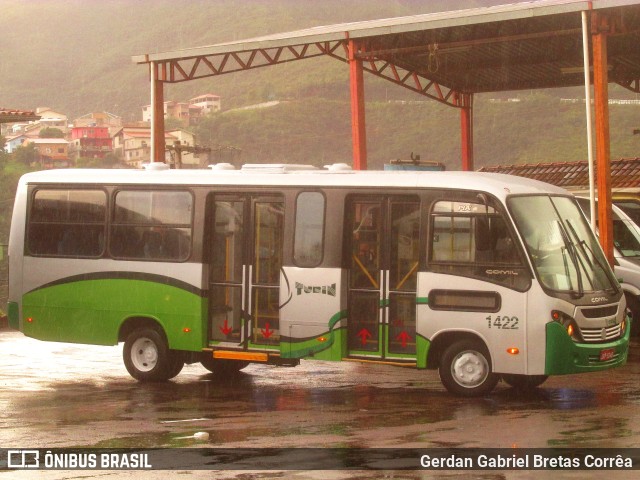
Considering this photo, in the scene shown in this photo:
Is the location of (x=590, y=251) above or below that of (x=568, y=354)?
above

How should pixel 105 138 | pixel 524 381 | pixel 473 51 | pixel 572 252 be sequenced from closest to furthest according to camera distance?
pixel 572 252
pixel 524 381
pixel 473 51
pixel 105 138

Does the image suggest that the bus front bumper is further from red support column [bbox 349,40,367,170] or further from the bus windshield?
red support column [bbox 349,40,367,170]

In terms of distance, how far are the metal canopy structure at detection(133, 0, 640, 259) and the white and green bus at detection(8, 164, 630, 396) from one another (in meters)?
7.62

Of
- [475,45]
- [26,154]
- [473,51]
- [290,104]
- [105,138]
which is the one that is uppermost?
[290,104]

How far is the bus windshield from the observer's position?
1361 cm

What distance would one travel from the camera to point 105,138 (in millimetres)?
143750

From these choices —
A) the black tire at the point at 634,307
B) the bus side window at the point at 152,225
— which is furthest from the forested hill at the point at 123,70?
the bus side window at the point at 152,225

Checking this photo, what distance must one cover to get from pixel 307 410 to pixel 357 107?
1409 centimetres

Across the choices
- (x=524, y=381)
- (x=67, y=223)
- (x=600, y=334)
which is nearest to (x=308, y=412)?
(x=524, y=381)

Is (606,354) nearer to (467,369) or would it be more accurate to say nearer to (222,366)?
(467,369)

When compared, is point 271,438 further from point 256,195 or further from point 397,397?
point 256,195

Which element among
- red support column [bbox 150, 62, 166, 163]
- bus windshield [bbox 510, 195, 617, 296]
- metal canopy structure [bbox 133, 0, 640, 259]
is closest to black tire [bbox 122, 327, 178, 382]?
bus windshield [bbox 510, 195, 617, 296]

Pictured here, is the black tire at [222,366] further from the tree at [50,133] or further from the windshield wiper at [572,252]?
the tree at [50,133]

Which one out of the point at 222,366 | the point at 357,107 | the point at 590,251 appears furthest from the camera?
the point at 357,107
